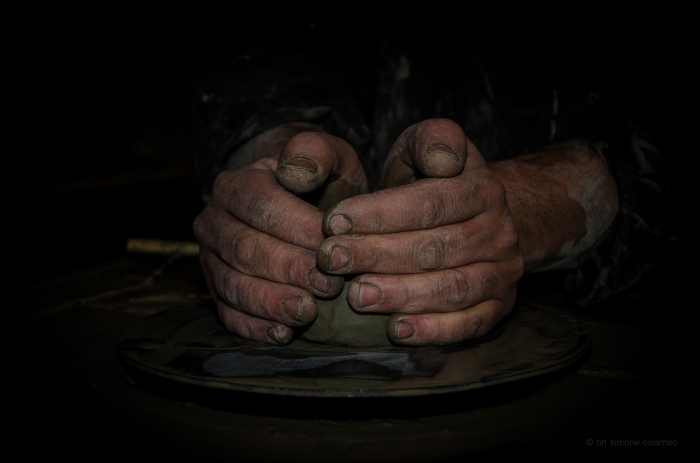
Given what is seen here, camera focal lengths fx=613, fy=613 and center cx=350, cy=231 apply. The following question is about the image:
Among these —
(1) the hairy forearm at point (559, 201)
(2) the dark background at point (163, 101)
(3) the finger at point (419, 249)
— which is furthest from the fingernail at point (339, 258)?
(1) the hairy forearm at point (559, 201)

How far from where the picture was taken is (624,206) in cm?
157

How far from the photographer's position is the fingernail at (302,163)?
115cm

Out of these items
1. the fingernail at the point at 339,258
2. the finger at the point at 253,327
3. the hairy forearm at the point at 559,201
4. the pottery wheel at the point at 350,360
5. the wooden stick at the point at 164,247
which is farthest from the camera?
the wooden stick at the point at 164,247

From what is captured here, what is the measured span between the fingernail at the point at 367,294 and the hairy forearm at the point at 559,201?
61cm

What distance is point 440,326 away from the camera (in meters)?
1.12

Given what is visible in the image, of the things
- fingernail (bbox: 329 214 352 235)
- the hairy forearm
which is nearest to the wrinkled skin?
fingernail (bbox: 329 214 352 235)

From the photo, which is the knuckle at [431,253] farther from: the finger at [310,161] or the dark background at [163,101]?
the dark background at [163,101]

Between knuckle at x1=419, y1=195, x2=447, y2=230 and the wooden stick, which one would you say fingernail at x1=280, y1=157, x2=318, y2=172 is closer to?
knuckle at x1=419, y1=195, x2=447, y2=230

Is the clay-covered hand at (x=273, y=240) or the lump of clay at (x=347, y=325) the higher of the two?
the clay-covered hand at (x=273, y=240)

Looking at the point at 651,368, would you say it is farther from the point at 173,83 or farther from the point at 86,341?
the point at 173,83

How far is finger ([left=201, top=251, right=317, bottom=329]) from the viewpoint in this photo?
1.12 m

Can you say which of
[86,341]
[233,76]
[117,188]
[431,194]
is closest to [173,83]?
[117,188]

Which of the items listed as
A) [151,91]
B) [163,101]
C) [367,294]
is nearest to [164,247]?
[367,294]

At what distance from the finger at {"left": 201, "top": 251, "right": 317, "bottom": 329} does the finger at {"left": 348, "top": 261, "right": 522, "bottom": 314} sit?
0.29 feet
